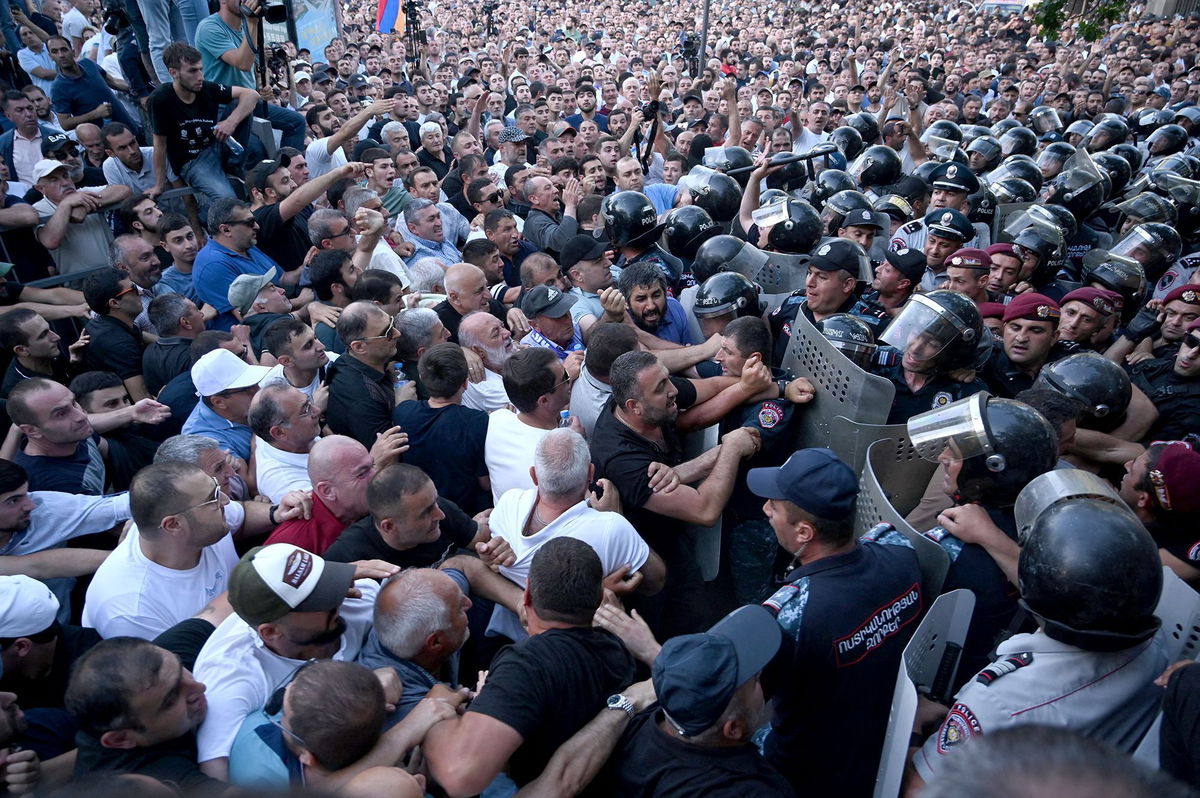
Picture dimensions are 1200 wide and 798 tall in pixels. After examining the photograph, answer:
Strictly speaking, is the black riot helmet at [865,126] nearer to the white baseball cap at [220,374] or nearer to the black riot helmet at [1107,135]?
the black riot helmet at [1107,135]

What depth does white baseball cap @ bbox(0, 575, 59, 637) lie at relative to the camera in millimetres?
2635

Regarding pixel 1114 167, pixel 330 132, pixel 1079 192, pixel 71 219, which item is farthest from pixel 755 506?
pixel 330 132

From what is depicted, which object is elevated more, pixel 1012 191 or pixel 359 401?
pixel 1012 191

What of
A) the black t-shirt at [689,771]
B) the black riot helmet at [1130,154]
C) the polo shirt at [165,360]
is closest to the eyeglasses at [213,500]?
the polo shirt at [165,360]

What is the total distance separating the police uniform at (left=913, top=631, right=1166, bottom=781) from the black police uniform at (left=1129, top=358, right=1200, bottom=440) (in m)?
2.48

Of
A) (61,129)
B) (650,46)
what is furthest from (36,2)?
(650,46)

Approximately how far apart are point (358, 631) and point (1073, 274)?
6.85 m

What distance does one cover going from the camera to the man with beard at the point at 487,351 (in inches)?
179

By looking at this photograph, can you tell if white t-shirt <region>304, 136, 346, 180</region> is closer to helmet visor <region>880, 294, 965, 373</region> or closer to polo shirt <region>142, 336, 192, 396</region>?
polo shirt <region>142, 336, 192, 396</region>

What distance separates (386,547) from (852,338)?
2.43 m

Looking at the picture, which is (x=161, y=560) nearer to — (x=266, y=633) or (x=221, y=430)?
(x=266, y=633)

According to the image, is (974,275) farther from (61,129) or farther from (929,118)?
(61,129)

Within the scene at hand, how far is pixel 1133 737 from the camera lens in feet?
7.09

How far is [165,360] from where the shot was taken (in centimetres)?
472
